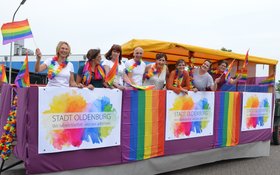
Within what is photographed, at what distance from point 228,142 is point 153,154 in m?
2.00

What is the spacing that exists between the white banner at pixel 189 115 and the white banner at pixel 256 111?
113cm

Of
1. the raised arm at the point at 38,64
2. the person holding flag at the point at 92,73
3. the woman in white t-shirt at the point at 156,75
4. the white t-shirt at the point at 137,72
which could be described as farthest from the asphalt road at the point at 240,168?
the raised arm at the point at 38,64

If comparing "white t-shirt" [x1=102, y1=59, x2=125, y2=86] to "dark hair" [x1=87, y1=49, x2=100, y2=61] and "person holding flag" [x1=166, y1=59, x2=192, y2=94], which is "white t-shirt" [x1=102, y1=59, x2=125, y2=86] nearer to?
"dark hair" [x1=87, y1=49, x2=100, y2=61]

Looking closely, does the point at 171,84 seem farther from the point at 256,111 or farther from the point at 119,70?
the point at 256,111

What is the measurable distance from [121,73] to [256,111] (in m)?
3.51

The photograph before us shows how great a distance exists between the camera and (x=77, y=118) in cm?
413

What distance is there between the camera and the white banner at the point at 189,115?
17.2ft

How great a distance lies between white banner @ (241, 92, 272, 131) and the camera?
6707mm

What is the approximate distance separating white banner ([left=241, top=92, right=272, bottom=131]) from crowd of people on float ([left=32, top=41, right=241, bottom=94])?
61 cm

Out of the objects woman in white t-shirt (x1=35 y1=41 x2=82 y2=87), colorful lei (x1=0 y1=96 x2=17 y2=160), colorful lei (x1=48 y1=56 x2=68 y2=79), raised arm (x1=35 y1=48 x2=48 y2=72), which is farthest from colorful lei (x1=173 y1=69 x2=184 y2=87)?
colorful lei (x1=0 y1=96 x2=17 y2=160)

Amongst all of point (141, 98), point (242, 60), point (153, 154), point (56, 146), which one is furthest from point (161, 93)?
point (242, 60)

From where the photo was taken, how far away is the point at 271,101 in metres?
7.47

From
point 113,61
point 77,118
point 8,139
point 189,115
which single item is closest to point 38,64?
point 77,118

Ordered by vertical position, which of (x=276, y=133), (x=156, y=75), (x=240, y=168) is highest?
(x=156, y=75)
